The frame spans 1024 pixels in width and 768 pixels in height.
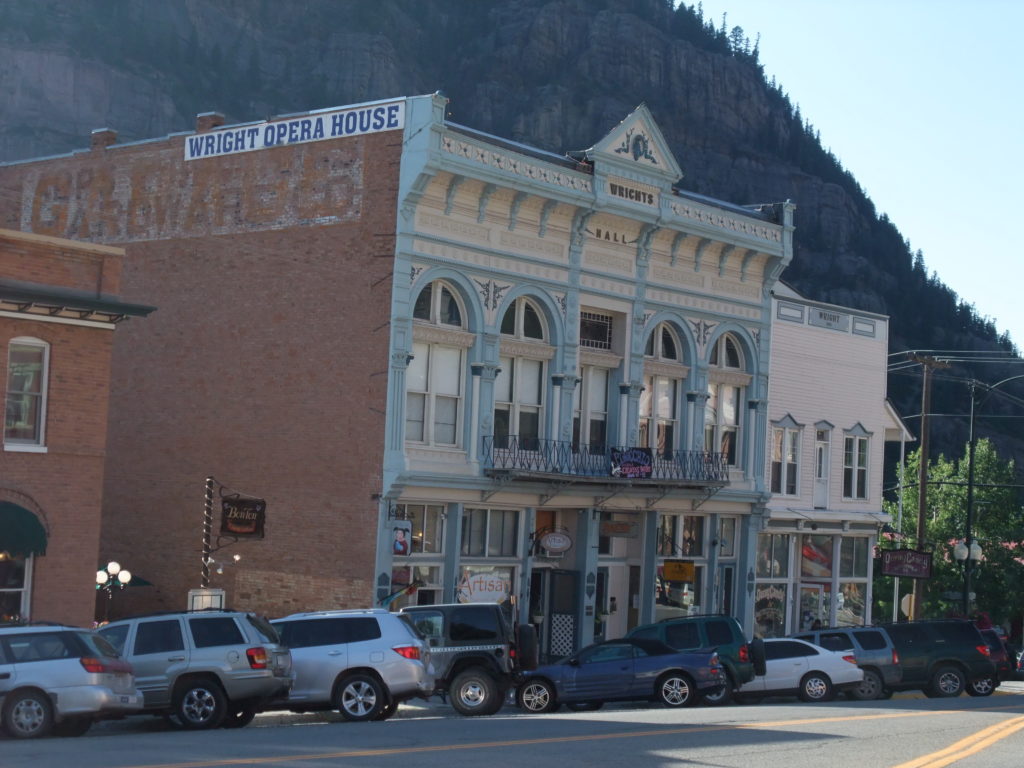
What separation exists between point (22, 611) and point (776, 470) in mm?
22557

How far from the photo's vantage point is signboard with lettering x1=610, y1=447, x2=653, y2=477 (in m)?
33.6

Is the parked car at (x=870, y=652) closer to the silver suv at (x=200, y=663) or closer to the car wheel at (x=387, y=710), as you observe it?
the car wheel at (x=387, y=710)

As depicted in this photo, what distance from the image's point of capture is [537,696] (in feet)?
79.4

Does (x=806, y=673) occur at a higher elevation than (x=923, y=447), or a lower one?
lower

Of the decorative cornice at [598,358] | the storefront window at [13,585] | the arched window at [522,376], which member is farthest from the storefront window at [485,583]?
the storefront window at [13,585]

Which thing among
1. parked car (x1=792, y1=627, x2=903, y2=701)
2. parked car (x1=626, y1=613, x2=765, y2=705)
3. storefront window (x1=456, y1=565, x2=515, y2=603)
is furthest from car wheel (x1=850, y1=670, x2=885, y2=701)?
storefront window (x1=456, y1=565, x2=515, y2=603)

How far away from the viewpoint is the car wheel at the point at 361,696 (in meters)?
20.5


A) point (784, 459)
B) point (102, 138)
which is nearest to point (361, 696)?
point (102, 138)

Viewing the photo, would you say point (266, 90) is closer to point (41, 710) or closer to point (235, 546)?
point (235, 546)

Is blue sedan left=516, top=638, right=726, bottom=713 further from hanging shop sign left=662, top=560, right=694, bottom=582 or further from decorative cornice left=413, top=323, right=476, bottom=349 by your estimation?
hanging shop sign left=662, top=560, right=694, bottom=582

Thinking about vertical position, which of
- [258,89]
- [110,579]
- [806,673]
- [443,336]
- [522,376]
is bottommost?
[806,673]

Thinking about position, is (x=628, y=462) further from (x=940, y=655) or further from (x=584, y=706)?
(x=584, y=706)

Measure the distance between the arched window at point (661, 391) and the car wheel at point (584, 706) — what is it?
36.4 feet

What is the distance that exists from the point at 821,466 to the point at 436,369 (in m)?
15.8
